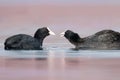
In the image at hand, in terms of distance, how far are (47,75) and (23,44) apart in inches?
277

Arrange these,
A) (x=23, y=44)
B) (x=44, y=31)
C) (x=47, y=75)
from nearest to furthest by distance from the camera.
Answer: (x=47, y=75)
(x=23, y=44)
(x=44, y=31)

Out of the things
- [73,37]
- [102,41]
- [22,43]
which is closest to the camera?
[22,43]

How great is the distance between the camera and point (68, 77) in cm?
554

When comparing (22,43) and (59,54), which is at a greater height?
(22,43)

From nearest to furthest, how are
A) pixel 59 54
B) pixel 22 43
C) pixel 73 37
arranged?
pixel 59 54
pixel 22 43
pixel 73 37

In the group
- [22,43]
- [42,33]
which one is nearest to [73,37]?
[42,33]

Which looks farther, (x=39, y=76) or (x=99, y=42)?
(x=99, y=42)

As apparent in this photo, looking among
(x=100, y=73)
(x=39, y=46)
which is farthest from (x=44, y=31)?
(x=100, y=73)

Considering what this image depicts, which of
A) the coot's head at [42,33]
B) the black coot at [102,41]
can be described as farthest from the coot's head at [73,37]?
the coot's head at [42,33]

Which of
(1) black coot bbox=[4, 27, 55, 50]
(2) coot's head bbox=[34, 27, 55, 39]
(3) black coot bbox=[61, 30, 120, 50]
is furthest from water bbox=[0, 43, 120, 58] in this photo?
(2) coot's head bbox=[34, 27, 55, 39]

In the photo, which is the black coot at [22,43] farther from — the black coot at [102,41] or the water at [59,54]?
the black coot at [102,41]

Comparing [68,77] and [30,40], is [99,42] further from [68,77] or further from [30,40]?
[68,77]

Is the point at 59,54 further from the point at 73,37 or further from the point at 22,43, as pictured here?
the point at 73,37

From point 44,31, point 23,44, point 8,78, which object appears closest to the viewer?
point 8,78
